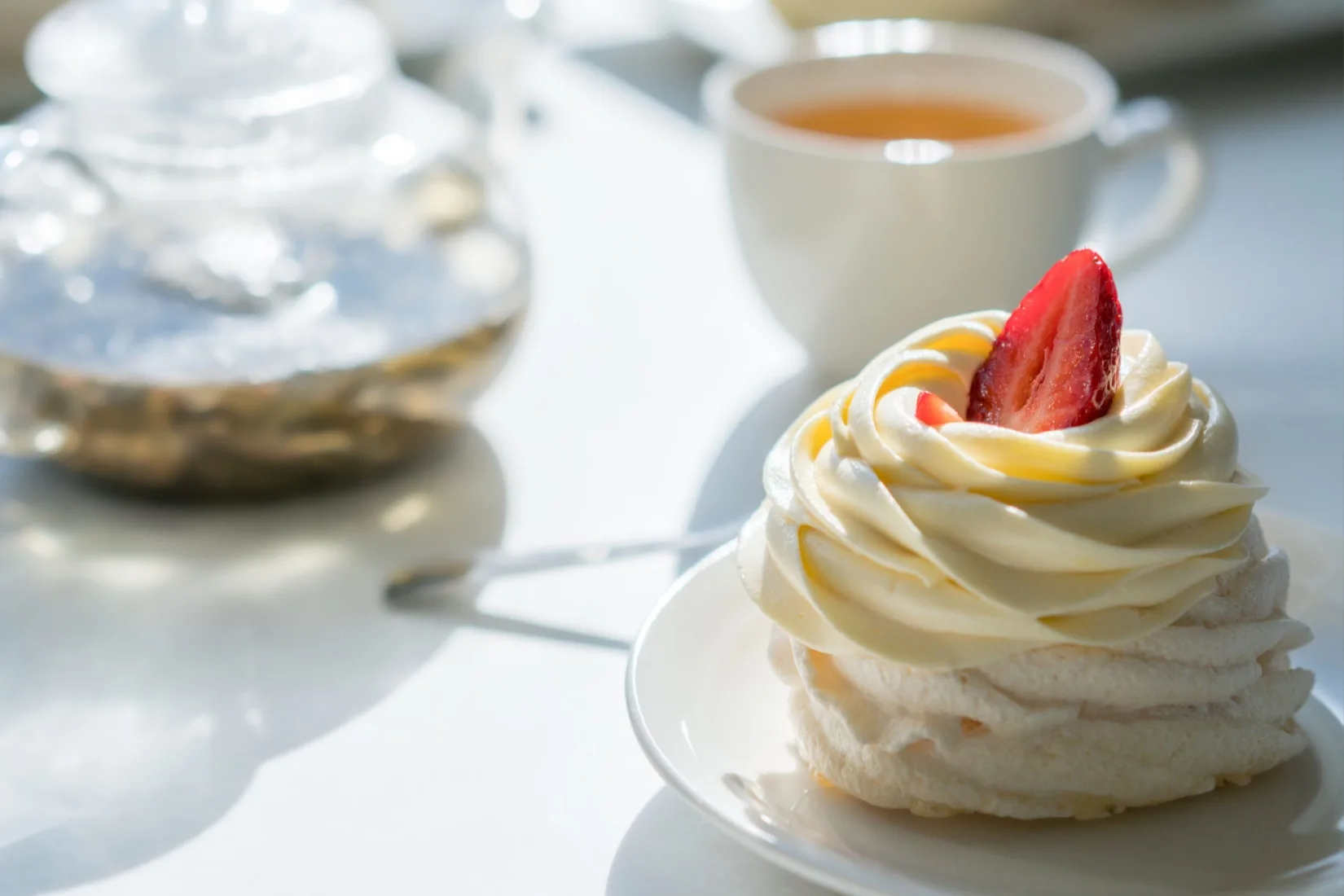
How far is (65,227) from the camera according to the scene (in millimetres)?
696

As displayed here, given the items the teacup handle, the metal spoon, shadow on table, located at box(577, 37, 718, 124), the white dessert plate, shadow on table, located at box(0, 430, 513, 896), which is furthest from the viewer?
shadow on table, located at box(577, 37, 718, 124)

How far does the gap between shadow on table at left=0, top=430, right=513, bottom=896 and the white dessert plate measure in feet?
0.45

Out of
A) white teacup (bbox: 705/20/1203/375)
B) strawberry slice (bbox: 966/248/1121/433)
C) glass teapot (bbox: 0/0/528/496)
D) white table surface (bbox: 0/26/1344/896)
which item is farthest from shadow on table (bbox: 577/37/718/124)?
strawberry slice (bbox: 966/248/1121/433)

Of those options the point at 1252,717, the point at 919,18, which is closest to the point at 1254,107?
the point at 919,18

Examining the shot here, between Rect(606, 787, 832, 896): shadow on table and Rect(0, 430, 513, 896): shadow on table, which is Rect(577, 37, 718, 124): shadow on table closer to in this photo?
Rect(0, 430, 513, 896): shadow on table

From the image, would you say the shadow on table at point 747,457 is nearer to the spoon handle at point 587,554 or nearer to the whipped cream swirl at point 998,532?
the spoon handle at point 587,554

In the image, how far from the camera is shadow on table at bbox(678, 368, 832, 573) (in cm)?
72

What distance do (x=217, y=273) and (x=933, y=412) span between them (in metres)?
0.37

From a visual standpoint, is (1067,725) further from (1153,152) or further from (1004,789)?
(1153,152)

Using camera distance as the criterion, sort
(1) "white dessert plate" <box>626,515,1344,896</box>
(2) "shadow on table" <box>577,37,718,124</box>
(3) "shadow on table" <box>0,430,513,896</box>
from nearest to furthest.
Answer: (1) "white dessert plate" <box>626,515,1344,896</box>
(3) "shadow on table" <box>0,430,513,896</box>
(2) "shadow on table" <box>577,37,718,124</box>

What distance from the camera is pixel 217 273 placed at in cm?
71

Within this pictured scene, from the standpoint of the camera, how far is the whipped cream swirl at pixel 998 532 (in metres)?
0.45

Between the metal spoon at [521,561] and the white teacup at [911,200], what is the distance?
157mm

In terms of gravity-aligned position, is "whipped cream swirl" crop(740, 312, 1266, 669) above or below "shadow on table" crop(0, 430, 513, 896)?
above
